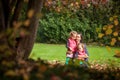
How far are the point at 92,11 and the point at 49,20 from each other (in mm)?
2881

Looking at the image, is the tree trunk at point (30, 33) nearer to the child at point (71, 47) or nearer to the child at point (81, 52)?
the child at point (81, 52)

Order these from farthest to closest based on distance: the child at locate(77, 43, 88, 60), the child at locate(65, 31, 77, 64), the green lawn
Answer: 1. the green lawn
2. the child at locate(65, 31, 77, 64)
3. the child at locate(77, 43, 88, 60)

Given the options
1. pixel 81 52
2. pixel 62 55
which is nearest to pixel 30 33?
pixel 81 52

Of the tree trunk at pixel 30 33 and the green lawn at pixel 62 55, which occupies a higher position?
the tree trunk at pixel 30 33

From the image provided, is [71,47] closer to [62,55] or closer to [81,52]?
[81,52]

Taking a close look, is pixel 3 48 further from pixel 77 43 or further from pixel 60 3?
pixel 60 3

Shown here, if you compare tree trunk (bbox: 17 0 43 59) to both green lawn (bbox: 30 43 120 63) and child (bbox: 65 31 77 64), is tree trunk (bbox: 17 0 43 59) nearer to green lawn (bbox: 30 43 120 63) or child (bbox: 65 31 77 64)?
child (bbox: 65 31 77 64)

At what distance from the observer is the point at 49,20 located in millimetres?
25891

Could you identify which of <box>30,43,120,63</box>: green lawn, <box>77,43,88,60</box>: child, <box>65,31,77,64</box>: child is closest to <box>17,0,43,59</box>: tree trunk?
<box>77,43,88,60</box>: child

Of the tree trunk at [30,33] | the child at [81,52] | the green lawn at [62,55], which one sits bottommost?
the green lawn at [62,55]

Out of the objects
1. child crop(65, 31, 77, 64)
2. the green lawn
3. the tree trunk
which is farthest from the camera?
the green lawn

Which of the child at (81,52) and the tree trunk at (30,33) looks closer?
the tree trunk at (30,33)

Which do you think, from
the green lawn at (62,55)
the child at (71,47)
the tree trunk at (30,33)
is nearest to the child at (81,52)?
the child at (71,47)

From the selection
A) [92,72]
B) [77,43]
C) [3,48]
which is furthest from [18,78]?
[77,43]
